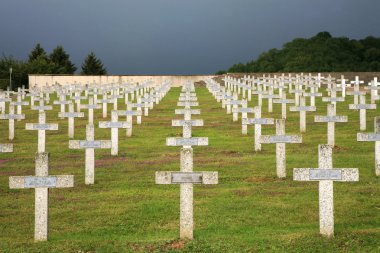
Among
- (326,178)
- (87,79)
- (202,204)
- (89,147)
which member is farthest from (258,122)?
(87,79)

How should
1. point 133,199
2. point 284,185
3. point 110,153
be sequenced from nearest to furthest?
point 133,199 < point 284,185 < point 110,153

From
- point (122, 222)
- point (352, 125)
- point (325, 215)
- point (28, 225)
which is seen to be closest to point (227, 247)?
point (325, 215)

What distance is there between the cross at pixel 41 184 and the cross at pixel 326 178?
10.6 ft

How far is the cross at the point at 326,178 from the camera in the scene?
9.76 m

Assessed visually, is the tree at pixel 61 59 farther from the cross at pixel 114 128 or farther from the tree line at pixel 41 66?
the cross at pixel 114 128

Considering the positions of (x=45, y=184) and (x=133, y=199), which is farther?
(x=133, y=199)

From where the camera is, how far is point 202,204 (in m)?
12.6

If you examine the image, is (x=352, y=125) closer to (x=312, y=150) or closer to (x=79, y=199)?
(x=312, y=150)

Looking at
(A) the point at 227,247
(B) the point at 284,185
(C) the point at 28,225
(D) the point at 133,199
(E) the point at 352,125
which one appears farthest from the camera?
(E) the point at 352,125

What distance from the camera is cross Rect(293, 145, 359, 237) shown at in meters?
9.76

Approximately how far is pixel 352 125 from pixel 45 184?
17.6 metres

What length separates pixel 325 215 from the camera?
974 centimetres

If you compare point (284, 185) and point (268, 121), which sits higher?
point (268, 121)

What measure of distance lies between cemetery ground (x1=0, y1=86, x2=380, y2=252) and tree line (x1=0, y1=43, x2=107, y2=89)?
51.1m
